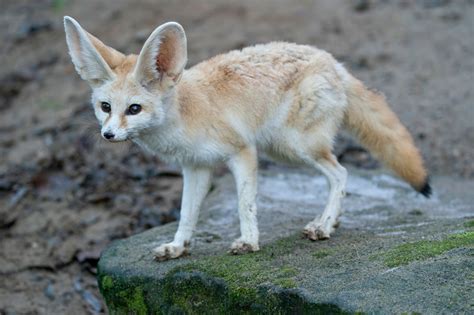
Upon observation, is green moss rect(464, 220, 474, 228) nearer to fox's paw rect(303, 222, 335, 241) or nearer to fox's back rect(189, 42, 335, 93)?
fox's paw rect(303, 222, 335, 241)

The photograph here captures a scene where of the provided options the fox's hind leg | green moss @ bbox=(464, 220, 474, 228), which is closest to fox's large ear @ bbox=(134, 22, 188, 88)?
the fox's hind leg

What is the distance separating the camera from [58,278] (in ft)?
23.9

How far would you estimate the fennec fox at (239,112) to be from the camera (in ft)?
16.2

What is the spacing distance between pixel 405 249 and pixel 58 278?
12.5ft

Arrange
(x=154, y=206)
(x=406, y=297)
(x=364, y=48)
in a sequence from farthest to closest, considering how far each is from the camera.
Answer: (x=364, y=48)
(x=154, y=206)
(x=406, y=297)

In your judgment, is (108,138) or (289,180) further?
(289,180)

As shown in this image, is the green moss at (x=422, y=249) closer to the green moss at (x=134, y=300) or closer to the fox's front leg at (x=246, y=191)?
the fox's front leg at (x=246, y=191)

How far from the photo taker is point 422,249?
4391 millimetres

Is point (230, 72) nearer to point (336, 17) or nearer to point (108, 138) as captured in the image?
point (108, 138)

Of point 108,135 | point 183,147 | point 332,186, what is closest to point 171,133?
point 183,147

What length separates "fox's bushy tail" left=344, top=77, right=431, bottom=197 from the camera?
5680mm

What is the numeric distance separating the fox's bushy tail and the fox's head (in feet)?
4.61

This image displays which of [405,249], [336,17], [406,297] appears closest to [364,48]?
[336,17]

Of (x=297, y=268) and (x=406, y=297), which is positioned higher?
(x=406, y=297)
